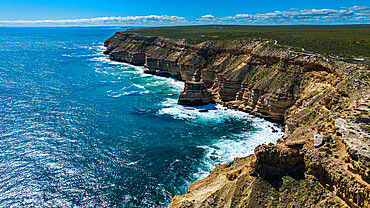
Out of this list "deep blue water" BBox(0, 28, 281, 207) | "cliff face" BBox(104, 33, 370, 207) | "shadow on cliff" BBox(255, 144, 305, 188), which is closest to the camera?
"cliff face" BBox(104, 33, 370, 207)

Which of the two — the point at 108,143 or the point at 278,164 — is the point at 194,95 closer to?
the point at 108,143

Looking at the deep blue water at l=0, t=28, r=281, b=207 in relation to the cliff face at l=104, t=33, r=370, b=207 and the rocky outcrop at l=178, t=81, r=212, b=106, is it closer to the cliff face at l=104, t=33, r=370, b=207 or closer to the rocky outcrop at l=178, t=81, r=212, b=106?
the rocky outcrop at l=178, t=81, r=212, b=106

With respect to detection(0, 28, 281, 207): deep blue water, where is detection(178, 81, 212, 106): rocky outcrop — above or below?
above

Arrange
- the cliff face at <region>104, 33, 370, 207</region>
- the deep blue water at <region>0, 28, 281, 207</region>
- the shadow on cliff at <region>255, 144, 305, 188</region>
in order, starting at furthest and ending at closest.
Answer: the deep blue water at <region>0, 28, 281, 207</region>, the shadow on cliff at <region>255, 144, 305, 188</region>, the cliff face at <region>104, 33, 370, 207</region>

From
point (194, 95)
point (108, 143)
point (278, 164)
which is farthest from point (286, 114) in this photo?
point (108, 143)

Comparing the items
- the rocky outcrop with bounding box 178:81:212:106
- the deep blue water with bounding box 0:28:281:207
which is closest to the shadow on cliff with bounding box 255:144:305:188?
the deep blue water with bounding box 0:28:281:207

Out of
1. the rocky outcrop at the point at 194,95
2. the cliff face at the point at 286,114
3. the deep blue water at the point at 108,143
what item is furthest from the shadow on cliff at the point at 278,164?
the rocky outcrop at the point at 194,95
